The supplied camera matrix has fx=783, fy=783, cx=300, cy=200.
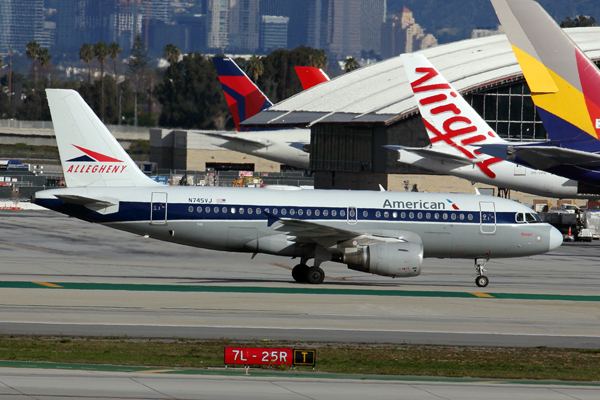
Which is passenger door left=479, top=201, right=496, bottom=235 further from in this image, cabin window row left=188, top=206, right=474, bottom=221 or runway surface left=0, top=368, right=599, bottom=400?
runway surface left=0, top=368, right=599, bottom=400

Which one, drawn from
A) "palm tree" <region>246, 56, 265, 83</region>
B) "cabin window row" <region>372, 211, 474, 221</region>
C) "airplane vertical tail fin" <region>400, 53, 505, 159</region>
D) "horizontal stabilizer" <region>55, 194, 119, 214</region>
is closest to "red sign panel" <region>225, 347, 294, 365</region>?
"horizontal stabilizer" <region>55, 194, 119, 214</region>

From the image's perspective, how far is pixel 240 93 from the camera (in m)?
90.3

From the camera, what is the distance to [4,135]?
14575 cm

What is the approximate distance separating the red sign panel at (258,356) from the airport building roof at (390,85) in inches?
2282

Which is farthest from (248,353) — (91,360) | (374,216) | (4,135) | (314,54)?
(314,54)

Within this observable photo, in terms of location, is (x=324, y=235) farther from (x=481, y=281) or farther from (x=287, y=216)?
(x=481, y=281)

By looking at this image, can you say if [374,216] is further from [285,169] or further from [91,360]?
[285,169]

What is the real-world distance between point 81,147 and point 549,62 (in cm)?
1878

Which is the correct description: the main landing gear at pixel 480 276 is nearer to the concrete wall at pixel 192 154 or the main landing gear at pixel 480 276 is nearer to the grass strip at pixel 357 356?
the grass strip at pixel 357 356

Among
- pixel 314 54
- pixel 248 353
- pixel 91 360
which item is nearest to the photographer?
pixel 248 353

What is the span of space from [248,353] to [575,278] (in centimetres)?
2500

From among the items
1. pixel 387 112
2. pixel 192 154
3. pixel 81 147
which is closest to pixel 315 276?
pixel 81 147

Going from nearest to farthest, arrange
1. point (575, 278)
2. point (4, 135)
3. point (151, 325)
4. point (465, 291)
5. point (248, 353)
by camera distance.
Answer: point (248, 353), point (151, 325), point (465, 291), point (575, 278), point (4, 135)

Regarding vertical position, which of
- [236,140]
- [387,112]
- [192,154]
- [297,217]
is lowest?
[297,217]
